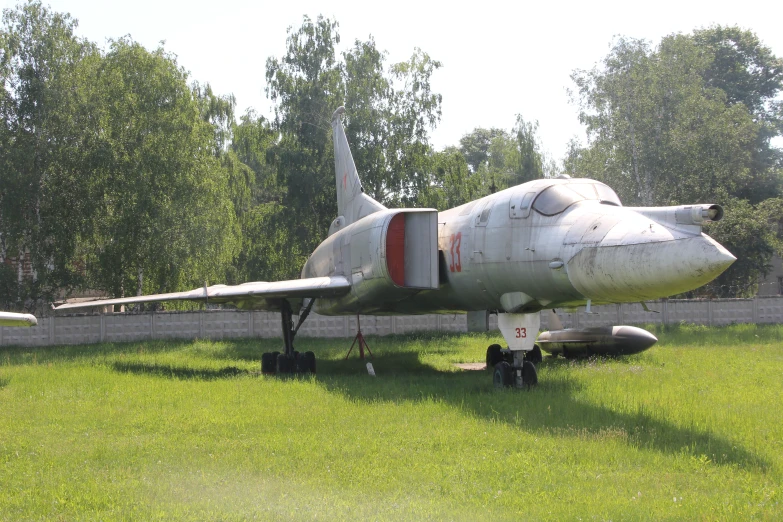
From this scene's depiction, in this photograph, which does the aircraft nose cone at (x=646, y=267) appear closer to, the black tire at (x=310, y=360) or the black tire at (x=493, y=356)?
the black tire at (x=493, y=356)

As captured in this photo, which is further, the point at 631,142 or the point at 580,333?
the point at 631,142

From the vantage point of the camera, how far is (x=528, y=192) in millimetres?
9977

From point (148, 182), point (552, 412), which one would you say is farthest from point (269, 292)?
point (148, 182)

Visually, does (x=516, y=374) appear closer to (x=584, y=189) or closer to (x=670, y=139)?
(x=584, y=189)

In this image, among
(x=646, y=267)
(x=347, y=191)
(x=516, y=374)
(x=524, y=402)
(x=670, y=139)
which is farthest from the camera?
(x=670, y=139)

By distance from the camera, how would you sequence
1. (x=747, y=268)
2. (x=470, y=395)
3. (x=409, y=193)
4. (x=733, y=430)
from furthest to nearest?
1. (x=747, y=268)
2. (x=409, y=193)
3. (x=470, y=395)
4. (x=733, y=430)


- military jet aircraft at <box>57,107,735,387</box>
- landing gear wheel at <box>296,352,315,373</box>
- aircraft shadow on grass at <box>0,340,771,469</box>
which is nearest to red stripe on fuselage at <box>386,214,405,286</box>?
military jet aircraft at <box>57,107,735,387</box>

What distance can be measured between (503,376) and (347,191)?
25.9 feet

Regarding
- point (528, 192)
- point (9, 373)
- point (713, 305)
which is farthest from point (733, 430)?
point (713, 305)

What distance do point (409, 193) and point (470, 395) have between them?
1740cm

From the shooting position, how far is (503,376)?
1005 centimetres

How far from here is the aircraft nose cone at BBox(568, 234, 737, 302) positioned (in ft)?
22.1

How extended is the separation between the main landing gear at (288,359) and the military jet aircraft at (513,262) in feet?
0.06

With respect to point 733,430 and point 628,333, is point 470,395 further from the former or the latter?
point 628,333
